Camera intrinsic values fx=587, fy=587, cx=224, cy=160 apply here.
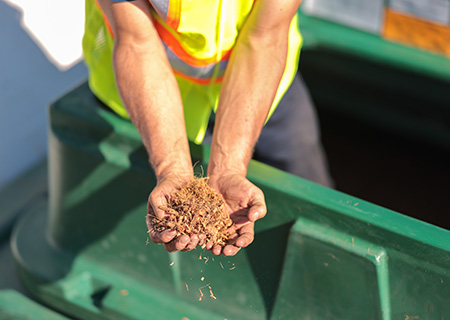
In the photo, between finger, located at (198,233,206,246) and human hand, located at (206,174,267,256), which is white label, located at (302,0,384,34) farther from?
finger, located at (198,233,206,246)

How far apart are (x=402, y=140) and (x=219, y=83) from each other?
51.8 inches

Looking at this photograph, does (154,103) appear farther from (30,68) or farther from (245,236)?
(30,68)

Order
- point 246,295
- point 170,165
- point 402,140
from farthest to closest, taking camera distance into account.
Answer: point 402,140
point 246,295
point 170,165

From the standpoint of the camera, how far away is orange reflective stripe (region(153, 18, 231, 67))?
1.42 metres

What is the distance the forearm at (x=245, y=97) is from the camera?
52.8 inches

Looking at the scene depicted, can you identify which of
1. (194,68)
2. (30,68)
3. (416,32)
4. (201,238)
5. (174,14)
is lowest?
(30,68)

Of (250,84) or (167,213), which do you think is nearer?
(167,213)

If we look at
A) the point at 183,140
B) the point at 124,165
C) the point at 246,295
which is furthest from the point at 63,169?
the point at 246,295

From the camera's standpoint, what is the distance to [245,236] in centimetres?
121

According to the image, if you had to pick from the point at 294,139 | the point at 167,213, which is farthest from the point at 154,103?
the point at 294,139

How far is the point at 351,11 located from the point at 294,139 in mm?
725

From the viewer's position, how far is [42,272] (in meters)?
1.78

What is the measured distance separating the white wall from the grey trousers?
104 cm

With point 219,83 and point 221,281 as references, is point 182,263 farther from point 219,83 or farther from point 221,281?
point 219,83
